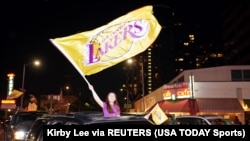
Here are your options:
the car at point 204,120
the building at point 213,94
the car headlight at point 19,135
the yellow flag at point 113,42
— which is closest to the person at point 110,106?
the yellow flag at point 113,42

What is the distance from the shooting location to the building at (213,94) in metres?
40.7

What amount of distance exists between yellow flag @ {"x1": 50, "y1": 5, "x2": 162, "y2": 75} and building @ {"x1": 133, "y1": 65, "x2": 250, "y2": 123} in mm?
32097

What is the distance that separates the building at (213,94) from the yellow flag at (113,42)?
105 feet

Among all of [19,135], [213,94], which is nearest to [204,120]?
[19,135]

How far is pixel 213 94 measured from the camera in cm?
4303

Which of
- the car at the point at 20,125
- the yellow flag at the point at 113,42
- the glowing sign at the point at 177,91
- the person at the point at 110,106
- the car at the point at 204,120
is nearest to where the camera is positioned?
the person at the point at 110,106

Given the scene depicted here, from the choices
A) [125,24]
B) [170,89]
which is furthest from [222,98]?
[125,24]

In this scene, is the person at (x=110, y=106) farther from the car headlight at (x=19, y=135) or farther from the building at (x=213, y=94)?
the building at (x=213, y=94)

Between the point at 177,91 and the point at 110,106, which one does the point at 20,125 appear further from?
the point at 177,91

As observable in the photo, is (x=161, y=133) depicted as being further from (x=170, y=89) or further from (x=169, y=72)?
(x=169, y=72)

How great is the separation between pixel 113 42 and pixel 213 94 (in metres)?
38.1

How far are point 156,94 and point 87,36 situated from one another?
50.4m

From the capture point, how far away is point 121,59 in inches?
255

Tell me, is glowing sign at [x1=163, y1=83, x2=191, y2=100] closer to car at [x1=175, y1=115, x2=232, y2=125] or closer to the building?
the building
